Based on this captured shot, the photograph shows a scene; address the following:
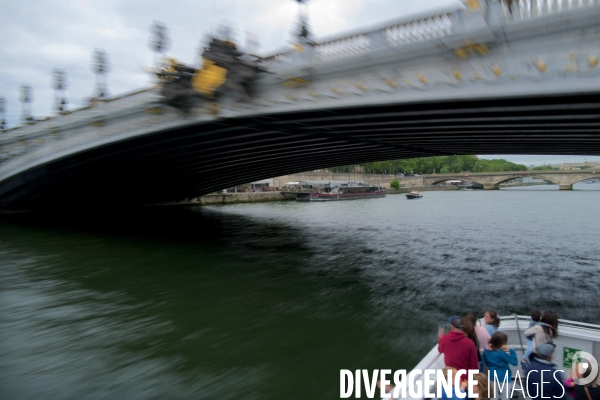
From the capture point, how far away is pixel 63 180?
2577 cm

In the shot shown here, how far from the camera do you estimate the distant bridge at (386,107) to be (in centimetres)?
772

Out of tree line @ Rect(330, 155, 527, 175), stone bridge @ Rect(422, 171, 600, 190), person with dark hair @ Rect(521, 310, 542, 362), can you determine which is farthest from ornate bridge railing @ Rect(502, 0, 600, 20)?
tree line @ Rect(330, 155, 527, 175)

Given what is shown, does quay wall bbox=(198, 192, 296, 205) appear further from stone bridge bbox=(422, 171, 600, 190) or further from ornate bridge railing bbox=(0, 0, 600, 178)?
stone bridge bbox=(422, 171, 600, 190)

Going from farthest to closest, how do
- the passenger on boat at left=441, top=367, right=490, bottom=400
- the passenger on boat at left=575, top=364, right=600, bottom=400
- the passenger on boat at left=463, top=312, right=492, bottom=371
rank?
1. the passenger on boat at left=463, top=312, right=492, bottom=371
2. the passenger on boat at left=441, top=367, right=490, bottom=400
3. the passenger on boat at left=575, top=364, right=600, bottom=400

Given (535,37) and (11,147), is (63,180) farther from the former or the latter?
(535,37)

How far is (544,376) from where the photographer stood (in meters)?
4.16

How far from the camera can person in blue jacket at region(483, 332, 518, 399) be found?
4496 mm

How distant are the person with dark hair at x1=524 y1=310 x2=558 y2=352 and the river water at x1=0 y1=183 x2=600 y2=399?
251 centimetres

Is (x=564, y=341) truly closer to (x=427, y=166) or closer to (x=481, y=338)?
(x=481, y=338)

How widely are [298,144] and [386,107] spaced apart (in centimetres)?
918

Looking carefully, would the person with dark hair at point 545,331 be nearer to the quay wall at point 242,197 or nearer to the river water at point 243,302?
the river water at point 243,302

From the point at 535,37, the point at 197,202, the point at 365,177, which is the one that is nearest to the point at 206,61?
the point at 535,37

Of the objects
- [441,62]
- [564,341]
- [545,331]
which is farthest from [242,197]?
[545,331]

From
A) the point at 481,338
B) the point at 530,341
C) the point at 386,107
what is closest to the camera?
the point at 530,341
